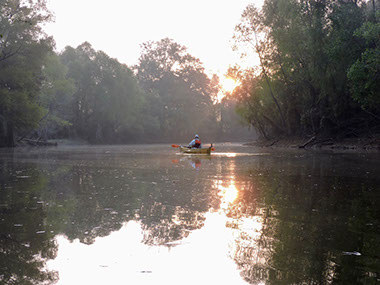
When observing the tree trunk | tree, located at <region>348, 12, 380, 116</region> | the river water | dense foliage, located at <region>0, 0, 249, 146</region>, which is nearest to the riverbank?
tree, located at <region>348, 12, 380, 116</region>

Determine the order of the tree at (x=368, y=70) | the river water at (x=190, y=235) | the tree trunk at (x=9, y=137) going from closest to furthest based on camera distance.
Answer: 1. the river water at (x=190, y=235)
2. the tree at (x=368, y=70)
3. the tree trunk at (x=9, y=137)

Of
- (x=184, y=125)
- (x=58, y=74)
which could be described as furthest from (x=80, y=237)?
(x=184, y=125)

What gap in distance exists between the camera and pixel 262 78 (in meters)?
46.4

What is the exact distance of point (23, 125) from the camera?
4281 centimetres

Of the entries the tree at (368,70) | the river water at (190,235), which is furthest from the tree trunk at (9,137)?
the river water at (190,235)

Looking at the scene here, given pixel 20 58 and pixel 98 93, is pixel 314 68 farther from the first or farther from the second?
pixel 98 93

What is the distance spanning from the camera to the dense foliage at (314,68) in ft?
90.6

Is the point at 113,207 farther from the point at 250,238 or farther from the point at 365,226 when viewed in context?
the point at 365,226

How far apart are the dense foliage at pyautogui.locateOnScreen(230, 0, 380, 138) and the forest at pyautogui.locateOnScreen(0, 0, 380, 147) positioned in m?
0.09

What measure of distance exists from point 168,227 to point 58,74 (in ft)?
182

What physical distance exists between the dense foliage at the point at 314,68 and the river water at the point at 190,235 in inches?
769

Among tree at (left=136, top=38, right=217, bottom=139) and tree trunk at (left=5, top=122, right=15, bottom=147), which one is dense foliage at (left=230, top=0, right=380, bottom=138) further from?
tree at (left=136, top=38, right=217, bottom=139)

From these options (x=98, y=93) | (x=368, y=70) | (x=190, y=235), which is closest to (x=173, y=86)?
(x=98, y=93)

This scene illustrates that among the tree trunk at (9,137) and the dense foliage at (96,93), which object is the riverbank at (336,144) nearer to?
the dense foliage at (96,93)
